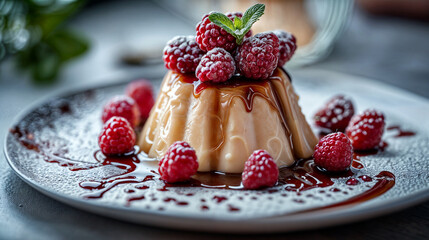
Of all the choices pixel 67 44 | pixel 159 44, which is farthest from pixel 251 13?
pixel 159 44

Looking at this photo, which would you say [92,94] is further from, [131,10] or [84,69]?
[131,10]

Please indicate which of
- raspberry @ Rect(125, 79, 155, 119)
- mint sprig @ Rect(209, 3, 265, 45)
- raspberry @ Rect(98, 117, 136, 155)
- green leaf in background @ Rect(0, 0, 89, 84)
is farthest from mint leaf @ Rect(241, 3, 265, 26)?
green leaf in background @ Rect(0, 0, 89, 84)

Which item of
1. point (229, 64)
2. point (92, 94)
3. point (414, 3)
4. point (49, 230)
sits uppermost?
point (414, 3)

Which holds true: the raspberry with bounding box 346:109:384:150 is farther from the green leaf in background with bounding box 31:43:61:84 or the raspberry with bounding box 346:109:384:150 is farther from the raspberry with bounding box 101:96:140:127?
the green leaf in background with bounding box 31:43:61:84

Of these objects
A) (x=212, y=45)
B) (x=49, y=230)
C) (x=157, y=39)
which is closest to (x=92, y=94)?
(x=212, y=45)

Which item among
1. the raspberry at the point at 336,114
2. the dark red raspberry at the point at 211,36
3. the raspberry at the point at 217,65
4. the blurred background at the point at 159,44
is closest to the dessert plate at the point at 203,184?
the raspberry at the point at 336,114
